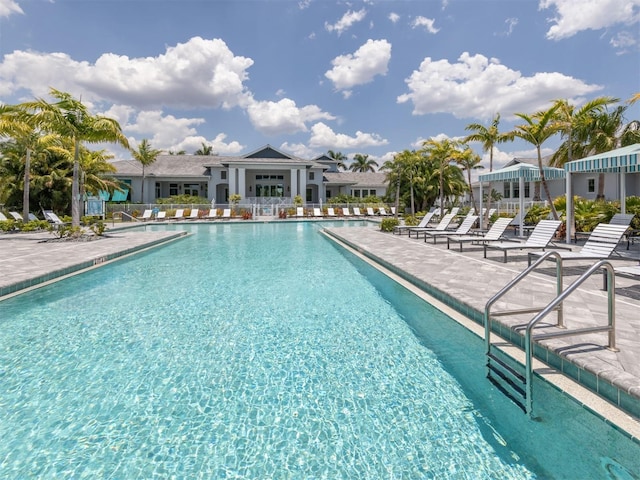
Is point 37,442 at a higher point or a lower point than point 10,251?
lower

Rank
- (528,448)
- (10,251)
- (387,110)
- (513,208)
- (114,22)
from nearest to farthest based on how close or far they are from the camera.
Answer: (528,448)
(10,251)
(114,22)
(513,208)
(387,110)

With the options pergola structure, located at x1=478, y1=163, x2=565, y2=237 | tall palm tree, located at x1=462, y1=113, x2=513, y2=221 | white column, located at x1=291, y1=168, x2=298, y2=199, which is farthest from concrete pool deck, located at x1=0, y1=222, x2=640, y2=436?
white column, located at x1=291, y1=168, x2=298, y2=199

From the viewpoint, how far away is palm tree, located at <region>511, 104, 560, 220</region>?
542 inches

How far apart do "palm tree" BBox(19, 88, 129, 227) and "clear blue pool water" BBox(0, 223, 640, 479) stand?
10471mm

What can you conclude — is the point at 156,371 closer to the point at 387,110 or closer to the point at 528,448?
the point at 528,448

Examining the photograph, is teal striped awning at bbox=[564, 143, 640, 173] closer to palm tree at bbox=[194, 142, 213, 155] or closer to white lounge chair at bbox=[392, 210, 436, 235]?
white lounge chair at bbox=[392, 210, 436, 235]

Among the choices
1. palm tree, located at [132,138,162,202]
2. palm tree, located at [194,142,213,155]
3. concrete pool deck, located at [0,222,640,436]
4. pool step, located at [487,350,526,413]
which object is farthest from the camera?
palm tree, located at [194,142,213,155]

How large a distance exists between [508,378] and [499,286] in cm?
293

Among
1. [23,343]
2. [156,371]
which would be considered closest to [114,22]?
[23,343]

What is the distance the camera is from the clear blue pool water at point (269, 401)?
2.49 metres

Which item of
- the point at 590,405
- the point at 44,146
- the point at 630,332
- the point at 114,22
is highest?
the point at 114,22

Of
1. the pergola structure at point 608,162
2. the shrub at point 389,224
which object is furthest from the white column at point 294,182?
the pergola structure at point 608,162

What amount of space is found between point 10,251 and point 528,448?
1390 centimetres

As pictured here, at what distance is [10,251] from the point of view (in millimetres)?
11383
